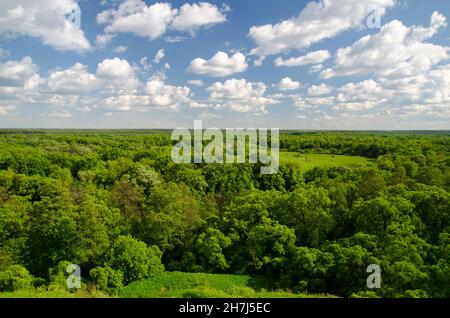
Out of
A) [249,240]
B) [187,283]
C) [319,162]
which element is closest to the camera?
[187,283]

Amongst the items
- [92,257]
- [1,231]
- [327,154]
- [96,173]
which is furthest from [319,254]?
[327,154]

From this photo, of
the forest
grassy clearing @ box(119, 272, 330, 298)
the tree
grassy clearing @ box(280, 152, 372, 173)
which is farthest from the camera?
grassy clearing @ box(280, 152, 372, 173)

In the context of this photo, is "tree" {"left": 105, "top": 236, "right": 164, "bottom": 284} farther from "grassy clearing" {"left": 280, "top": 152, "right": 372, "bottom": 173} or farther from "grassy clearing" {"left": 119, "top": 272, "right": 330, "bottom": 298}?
"grassy clearing" {"left": 280, "top": 152, "right": 372, "bottom": 173}

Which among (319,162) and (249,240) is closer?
(249,240)

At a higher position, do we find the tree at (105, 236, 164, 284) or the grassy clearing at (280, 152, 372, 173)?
the grassy clearing at (280, 152, 372, 173)

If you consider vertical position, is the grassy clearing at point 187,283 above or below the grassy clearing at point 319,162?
below

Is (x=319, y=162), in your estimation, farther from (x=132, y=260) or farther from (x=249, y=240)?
(x=132, y=260)

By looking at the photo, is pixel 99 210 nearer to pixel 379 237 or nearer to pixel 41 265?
pixel 41 265

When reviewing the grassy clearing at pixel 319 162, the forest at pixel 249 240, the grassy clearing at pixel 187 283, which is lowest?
the grassy clearing at pixel 187 283

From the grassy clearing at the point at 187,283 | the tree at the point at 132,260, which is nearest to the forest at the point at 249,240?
the tree at the point at 132,260

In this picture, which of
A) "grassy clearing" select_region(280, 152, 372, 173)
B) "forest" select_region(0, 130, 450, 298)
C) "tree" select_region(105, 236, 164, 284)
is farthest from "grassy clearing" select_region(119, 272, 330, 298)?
"grassy clearing" select_region(280, 152, 372, 173)

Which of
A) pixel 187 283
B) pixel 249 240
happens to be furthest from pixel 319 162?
pixel 187 283

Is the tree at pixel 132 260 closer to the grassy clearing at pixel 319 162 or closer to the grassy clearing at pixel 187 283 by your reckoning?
the grassy clearing at pixel 187 283
